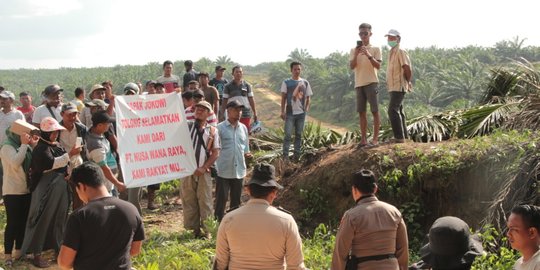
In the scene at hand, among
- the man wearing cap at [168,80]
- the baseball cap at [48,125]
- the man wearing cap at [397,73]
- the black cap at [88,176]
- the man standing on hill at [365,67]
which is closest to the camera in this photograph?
the black cap at [88,176]

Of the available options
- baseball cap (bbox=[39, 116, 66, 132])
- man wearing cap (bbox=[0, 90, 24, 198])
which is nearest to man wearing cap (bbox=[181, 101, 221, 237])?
baseball cap (bbox=[39, 116, 66, 132])

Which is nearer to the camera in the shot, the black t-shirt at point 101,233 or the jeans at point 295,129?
the black t-shirt at point 101,233

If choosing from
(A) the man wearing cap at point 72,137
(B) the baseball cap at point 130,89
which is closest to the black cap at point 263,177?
(A) the man wearing cap at point 72,137

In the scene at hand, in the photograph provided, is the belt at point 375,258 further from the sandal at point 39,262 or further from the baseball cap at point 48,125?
the sandal at point 39,262

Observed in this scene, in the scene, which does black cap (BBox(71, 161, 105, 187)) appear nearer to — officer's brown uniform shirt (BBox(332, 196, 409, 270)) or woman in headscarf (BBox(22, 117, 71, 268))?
officer's brown uniform shirt (BBox(332, 196, 409, 270))

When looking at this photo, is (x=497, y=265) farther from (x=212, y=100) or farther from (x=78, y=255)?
(x=212, y=100)

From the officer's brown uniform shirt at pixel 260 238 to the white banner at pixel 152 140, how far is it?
362cm

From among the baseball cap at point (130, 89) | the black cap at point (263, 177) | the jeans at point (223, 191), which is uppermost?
the baseball cap at point (130, 89)

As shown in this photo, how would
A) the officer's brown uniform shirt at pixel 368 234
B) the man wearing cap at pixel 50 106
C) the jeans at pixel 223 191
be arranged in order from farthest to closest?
the man wearing cap at pixel 50 106
the jeans at pixel 223 191
the officer's brown uniform shirt at pixel 368 234

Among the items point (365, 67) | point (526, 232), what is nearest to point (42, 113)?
point (365, 67)

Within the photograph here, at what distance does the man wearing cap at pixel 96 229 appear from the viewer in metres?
3.73

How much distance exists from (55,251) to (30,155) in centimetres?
121

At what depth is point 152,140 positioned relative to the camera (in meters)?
7.63

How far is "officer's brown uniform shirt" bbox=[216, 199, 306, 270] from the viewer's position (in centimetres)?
388
